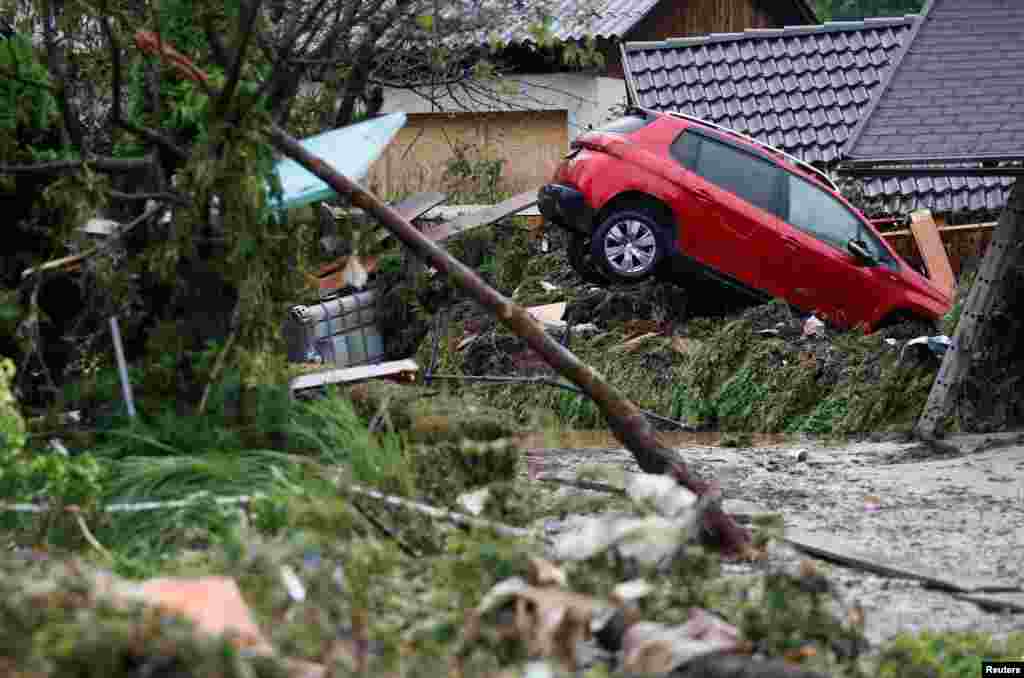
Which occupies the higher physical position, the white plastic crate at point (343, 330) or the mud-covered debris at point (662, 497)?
the mud-covered debris at point (662, 497)

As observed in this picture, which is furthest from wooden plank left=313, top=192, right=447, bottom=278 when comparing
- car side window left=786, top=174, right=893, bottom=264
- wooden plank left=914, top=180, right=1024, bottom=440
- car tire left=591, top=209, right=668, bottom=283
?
wooden plank left=914, top=180, right=1024, bottom=440

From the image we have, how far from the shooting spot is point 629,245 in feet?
54.6

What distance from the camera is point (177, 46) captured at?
887cm

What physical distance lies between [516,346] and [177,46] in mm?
7776

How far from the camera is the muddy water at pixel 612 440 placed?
13.2 meters

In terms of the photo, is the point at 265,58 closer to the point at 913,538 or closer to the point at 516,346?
the point at 913,538

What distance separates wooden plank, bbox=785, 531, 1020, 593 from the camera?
7781 mm

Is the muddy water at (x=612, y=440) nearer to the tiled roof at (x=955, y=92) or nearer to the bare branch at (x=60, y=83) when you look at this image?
the tiled roof at (x=955, y=92)

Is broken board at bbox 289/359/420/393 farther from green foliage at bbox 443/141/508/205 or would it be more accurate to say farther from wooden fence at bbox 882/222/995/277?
wooden fence at bbox 882/222/995/277

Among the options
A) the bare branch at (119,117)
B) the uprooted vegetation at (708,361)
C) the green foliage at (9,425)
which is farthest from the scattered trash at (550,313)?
the green foliage at (9,425)

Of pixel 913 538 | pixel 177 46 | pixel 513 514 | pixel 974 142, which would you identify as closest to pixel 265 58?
pixel 177 46

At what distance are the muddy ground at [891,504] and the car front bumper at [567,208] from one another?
11.7ft

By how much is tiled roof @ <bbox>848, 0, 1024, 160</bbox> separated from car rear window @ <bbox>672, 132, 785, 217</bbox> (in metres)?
3.83

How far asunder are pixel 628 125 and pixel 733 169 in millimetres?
1195
